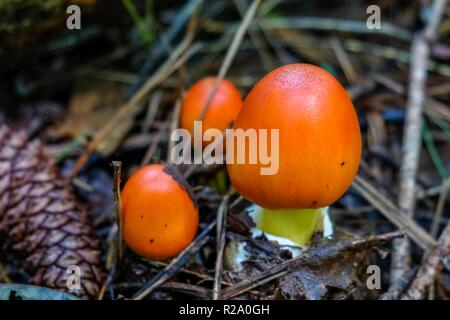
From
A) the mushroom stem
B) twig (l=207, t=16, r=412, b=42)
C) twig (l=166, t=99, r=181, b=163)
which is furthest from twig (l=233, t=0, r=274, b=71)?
the mushroom stem

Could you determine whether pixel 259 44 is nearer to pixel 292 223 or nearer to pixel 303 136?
pixel 292 223

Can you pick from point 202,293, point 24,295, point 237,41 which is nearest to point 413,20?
point 237,41

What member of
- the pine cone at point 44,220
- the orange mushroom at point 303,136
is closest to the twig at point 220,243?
the orange mushroom at point 303,136

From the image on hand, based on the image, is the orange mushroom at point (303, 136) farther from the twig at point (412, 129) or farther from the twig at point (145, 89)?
the twig at point (145, 89)

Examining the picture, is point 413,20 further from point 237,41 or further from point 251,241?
point 251,241

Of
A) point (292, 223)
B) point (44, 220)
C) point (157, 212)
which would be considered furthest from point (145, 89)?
point (292, 223)

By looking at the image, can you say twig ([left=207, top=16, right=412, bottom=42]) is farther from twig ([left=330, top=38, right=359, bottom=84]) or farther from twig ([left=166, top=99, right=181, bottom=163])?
twig ([left=166, top=99, right=181, bottom=163])
